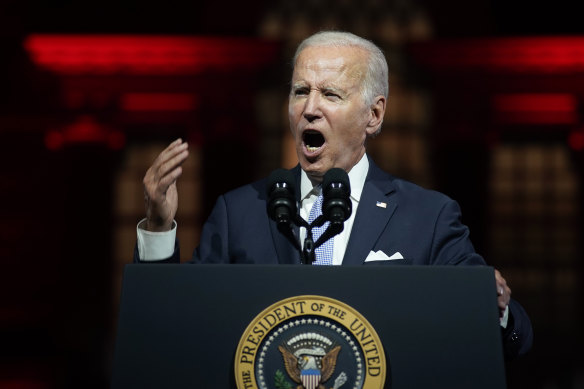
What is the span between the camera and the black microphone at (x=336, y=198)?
194 centimetres

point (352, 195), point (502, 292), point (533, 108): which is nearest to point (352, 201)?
point (352, 195)

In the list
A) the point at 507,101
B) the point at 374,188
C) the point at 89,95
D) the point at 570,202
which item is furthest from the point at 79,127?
the point at 374,188

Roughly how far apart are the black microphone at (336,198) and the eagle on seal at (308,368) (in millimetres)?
318

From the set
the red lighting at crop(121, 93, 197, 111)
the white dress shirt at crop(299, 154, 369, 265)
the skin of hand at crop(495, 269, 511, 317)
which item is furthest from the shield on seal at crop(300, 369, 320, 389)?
the red lighting at crop(121, 93, 197, 111)

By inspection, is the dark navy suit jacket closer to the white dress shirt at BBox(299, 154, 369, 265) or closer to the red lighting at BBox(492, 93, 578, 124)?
the white dress shirt at BBox(299, 154, 369, 265)

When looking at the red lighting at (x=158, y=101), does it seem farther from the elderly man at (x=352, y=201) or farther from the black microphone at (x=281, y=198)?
the black microphone at (x=281, y=198)

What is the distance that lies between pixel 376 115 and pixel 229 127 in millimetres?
9081

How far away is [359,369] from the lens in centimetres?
Answer: 172

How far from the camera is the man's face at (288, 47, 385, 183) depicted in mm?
2357

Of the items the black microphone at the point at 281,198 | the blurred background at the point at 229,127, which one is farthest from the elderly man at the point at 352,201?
the blurred background at the point at 229,127

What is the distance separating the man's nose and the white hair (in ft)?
0.45

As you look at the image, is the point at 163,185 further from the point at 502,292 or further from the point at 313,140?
the point at 502,292

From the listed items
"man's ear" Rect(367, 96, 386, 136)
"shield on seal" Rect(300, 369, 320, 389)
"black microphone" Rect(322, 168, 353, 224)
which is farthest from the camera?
"man's ear" Rect(367, 96, 386, 136)

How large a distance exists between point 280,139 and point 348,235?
9.90 meters
